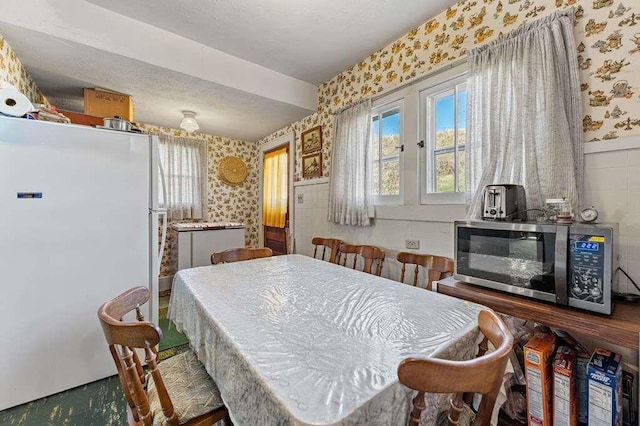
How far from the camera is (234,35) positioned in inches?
85.0

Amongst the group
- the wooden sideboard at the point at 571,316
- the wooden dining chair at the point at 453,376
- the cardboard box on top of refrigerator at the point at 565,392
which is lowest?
the cardboard box on top of refrigerator at the point at 565,392

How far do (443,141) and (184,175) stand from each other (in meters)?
3.40

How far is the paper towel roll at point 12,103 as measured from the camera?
1473 mm

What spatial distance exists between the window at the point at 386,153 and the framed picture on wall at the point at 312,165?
752mm

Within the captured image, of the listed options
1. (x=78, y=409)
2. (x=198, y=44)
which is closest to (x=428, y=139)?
(x=198, y=44)

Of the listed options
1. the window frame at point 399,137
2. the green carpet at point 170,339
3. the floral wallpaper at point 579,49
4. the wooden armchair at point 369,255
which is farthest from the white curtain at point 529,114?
the green carpet at point 170,339

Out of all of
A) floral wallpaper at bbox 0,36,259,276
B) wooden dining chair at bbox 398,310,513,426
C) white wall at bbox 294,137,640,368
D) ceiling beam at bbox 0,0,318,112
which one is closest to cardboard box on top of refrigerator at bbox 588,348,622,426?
white wall at bbox 294,137,640,368

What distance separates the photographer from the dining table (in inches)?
23.9

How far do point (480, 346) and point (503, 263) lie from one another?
1.59 ft

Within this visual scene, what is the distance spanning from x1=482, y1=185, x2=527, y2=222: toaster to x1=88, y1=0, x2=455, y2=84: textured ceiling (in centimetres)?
139

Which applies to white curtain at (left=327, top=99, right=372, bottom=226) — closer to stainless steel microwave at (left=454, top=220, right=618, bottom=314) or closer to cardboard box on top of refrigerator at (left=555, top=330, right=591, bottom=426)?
stainless steel microwave at (left=454, top=220, right=618, bottom=314)

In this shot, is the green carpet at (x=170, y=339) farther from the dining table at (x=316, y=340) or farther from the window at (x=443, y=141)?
the window at (x=443, y=141)

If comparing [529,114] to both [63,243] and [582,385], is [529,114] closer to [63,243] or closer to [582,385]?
[582,385]

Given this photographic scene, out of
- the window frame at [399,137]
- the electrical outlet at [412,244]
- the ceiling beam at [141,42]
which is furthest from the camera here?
the window frame at [399,137]
